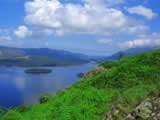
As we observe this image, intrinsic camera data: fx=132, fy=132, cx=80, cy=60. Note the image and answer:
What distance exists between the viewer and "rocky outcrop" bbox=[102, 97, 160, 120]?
385cm

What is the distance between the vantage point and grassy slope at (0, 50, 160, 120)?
4.81 meters

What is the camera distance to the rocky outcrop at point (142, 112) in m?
3.85

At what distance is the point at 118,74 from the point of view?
8875mm

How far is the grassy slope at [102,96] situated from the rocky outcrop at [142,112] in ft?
1.11

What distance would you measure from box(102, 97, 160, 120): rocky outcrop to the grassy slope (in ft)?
1.11

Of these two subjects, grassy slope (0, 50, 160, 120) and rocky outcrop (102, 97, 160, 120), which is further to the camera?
→ grassy slope (0, 50, 160, 120)

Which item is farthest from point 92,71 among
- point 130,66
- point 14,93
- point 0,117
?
point 14,93

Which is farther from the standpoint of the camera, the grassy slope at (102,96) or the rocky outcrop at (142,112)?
the grassy slope at (102,96)

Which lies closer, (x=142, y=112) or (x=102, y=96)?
(x=142, y=112)

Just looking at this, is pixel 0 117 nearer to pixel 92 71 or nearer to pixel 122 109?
pixel 122 109

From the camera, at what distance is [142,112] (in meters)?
3.99

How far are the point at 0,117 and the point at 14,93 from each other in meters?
121

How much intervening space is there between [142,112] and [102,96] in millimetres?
2504

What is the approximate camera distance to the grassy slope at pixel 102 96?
4809 mm
